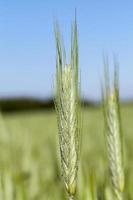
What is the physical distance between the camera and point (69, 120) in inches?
25.2

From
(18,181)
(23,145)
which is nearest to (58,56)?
(18,181)

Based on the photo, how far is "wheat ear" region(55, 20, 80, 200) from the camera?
639 millimetres

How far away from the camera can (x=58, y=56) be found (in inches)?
26.0

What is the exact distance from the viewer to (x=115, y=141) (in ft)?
2.67

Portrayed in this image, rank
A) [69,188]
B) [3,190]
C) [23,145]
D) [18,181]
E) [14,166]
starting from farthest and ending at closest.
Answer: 1. [23,145]
2. [14,166]
3. [18,181]
4. [3,190]
5. [69,188]

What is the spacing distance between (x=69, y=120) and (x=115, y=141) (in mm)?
193

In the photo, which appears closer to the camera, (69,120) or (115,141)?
(69,120)

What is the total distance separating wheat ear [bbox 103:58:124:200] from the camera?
81cm

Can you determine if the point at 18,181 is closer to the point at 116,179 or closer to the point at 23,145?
the point at 116,179

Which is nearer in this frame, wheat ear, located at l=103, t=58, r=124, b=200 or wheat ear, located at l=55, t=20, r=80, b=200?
wheat ear, located at l=55, t=20, r=80, b=200

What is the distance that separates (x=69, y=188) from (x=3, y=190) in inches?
16.8

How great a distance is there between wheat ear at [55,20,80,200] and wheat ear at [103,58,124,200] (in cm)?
17

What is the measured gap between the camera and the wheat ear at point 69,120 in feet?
2.10

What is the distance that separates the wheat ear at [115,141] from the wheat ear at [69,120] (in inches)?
6.8
